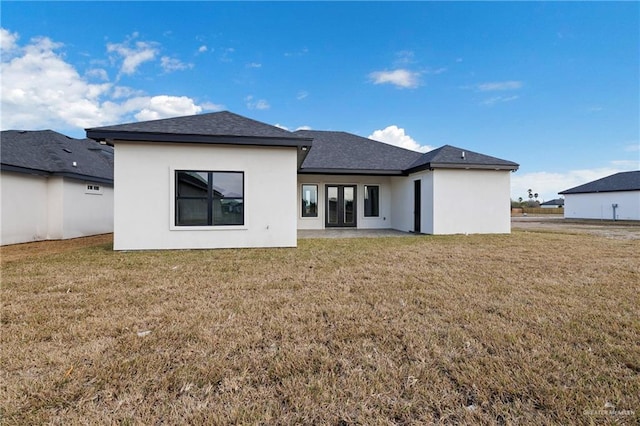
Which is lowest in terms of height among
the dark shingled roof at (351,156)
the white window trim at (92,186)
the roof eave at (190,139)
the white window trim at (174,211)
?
the white window trim at (174,211)

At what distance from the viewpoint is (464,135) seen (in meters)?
21.3

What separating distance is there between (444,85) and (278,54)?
9.48m

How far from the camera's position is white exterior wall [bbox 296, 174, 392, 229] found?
48.7 feet

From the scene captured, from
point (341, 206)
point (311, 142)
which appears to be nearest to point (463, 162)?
point (341, 206)

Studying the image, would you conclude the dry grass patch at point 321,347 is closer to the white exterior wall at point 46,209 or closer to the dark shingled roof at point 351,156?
the white exterior wall at point 46,209

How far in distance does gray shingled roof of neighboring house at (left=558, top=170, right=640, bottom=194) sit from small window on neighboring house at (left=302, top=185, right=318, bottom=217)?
28.3 m

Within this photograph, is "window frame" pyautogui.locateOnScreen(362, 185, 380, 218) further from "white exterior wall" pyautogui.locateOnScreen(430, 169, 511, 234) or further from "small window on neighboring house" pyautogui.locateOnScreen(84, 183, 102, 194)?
"small window on neighboring house" pyautogui.locateOnScreen(84, 183, 102, 194)

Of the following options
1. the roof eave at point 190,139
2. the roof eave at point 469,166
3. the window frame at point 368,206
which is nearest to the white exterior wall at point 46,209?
the roof eave at point 190,139

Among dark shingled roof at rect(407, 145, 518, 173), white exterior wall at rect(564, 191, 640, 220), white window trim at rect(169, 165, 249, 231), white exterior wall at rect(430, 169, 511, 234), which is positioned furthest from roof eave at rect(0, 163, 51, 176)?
white exterior wall at rect(564, 191, 640, 220)

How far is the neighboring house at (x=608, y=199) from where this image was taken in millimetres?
24906

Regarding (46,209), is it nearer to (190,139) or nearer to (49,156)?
(49,156)

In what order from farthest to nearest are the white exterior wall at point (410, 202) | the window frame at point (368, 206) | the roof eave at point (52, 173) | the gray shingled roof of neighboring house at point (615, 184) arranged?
the gray shingled roof of neighboring house at point (615, 184) → the window frame at point (368, 206) → the white exterior wall at point (410, 202) → the roof eave at point (52, 173)

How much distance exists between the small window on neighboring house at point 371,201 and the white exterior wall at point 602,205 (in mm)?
25217

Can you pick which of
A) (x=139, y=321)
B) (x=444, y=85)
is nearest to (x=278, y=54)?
(x=444, y=85)
